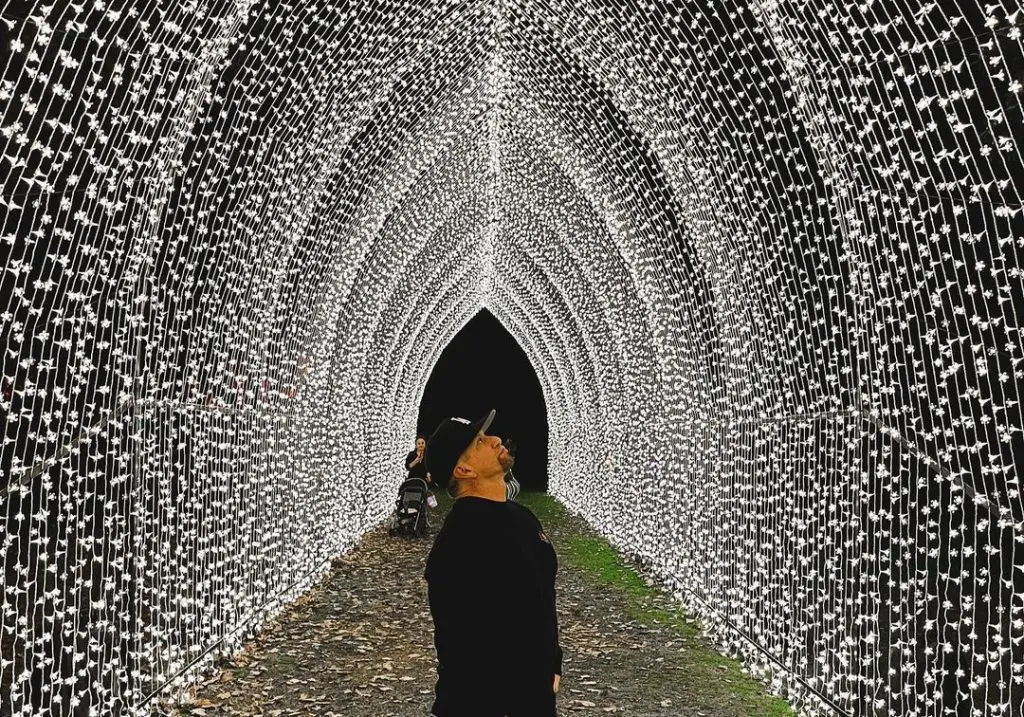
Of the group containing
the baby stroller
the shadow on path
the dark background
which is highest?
the dark background

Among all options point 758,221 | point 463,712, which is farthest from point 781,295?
point 463,712

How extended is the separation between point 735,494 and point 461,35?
3.94 meters

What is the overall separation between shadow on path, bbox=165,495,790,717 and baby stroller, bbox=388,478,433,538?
426 cm

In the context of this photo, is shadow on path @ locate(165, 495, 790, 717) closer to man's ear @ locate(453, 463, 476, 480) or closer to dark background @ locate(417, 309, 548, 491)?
man's ear @ locate(453, 463, 476, 480)

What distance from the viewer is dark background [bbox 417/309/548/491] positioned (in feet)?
93.9

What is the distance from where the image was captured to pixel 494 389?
1131 inches

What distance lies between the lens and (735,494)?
8.27 meters

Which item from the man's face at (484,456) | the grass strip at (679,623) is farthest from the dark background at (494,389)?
the man's face at (484,456)

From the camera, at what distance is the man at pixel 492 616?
3.48 meters

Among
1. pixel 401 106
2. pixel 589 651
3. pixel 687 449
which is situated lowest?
pixel 589 651

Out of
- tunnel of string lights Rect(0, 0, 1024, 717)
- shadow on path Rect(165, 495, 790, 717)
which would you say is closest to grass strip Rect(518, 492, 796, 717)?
shadow on path Rect(165, 495, 790, 717)

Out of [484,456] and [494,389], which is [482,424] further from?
[494,389]

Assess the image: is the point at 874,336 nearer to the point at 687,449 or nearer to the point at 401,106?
the point at 687,449

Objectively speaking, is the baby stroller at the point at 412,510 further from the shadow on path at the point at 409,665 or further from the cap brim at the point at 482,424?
the cap brim at the point at 482,424
